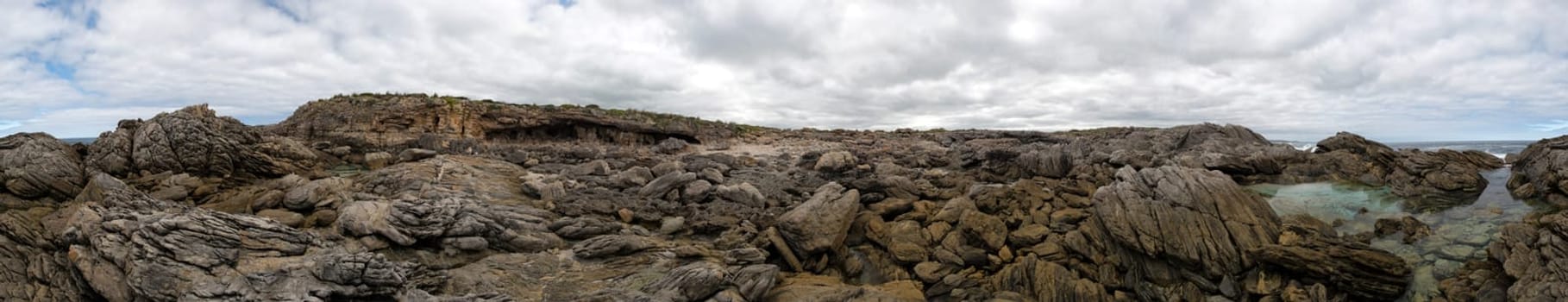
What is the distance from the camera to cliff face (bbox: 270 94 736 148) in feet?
81.6

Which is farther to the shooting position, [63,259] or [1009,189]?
[1009,189]

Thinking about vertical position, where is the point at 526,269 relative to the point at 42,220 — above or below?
below

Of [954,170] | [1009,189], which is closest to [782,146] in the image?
[954,170]

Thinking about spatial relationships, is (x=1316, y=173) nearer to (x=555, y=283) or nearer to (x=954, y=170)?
(x=954, y=170)

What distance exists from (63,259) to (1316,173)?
2753 cm

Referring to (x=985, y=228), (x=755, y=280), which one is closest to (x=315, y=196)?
(x=755, y=280)

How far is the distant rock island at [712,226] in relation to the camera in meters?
9.10

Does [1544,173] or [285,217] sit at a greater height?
[1544,173]

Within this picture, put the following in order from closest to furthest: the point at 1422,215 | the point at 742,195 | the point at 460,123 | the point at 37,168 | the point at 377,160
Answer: the point at 1422,215, the point at 37,168, the point at 742,195, the point at 377,160, the point at 460,123

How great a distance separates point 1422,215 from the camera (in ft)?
40.4

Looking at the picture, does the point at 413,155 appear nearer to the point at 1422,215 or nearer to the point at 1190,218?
the point at 1190,218

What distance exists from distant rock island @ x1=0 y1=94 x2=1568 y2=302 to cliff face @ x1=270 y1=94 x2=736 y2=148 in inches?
197

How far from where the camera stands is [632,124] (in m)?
31.8

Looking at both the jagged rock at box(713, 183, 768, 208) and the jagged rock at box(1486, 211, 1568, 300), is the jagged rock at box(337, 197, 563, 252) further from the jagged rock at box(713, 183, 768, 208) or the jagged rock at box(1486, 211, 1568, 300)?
the jagged rock at box(1486, 211, 1568, 300)
